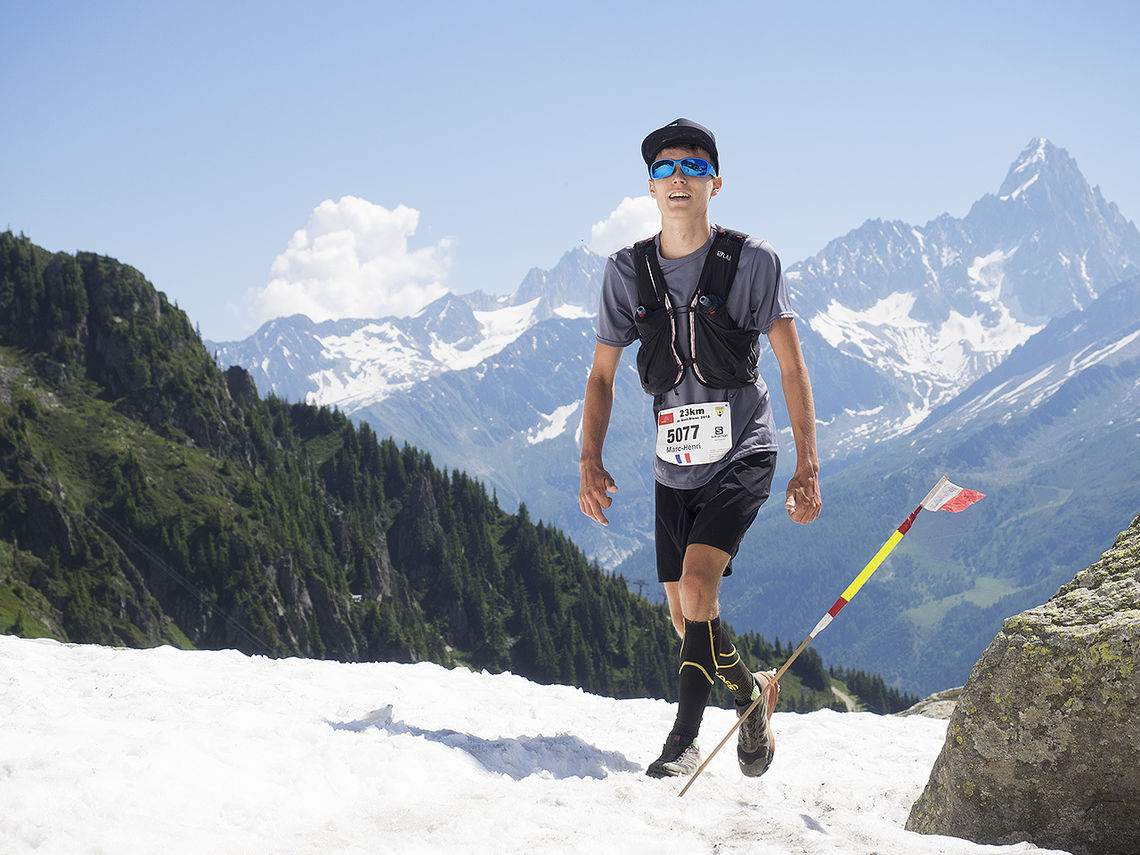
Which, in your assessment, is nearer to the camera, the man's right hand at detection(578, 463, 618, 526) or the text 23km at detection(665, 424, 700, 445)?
the text 23km at detection(665, 424, 700, 445)

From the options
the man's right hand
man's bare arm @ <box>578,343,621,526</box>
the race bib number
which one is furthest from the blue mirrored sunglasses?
the man's right hand

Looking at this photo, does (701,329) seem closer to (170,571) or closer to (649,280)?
(649,280)

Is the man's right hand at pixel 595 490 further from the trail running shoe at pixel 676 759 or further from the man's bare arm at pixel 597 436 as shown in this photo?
the trail running shoe at pixel 676 759

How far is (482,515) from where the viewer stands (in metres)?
196

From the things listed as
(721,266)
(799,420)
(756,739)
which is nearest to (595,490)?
(799,420)

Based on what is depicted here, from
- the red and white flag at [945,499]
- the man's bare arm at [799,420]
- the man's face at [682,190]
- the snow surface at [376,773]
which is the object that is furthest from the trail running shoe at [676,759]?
Result: the man's face at [682,190]

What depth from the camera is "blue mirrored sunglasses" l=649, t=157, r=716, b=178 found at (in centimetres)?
693

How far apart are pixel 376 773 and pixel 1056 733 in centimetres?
436

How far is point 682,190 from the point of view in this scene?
272 inches

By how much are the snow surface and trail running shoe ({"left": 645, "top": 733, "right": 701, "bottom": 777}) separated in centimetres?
14

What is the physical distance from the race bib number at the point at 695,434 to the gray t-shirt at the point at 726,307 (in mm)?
51

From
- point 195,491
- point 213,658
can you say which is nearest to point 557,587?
point 195,491

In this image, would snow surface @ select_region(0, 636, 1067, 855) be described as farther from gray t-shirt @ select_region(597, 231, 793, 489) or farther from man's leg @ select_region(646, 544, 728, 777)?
gray t-shirt @ select_region(597, 231, 793, 489)

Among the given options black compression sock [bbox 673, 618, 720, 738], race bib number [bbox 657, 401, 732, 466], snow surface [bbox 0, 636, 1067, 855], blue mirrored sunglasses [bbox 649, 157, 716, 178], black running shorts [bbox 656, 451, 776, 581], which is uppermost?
blue mirrored sunglasses [bbox 649, 157, 716, 178]
